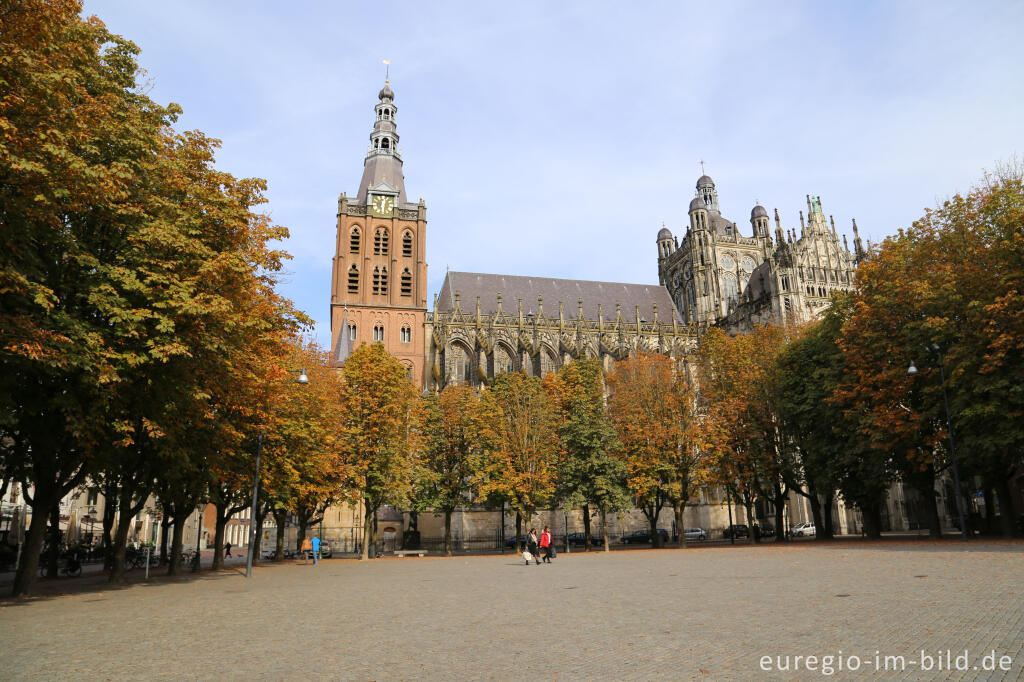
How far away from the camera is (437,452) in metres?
43.4

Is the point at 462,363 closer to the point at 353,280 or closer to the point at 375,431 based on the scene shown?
the point at 353,280

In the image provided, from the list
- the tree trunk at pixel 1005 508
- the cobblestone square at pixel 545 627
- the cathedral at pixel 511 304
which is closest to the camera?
the cobblestone square at pixel 545 627

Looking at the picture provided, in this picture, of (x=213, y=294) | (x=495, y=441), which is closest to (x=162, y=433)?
(x=213, y=294)

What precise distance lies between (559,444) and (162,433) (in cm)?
3000

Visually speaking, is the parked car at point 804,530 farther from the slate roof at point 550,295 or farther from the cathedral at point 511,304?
the slate roof at point 550,295

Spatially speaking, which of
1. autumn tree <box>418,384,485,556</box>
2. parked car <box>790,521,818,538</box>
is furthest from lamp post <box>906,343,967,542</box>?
autumn tree <box>418,384,485,556</box>

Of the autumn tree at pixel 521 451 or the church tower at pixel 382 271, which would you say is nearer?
the autumn tree at pixel 521 451

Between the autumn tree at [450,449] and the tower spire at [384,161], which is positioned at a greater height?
the tower spire at [384,161]

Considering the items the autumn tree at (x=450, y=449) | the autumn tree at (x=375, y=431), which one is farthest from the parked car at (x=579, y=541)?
the autumn tree at (x=375, y=431)

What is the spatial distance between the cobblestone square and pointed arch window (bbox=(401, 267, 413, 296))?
47103 mm

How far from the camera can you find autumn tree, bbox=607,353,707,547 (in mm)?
40281

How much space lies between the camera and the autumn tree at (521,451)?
4084 cm

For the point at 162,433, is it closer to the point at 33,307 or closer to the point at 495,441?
the point at 33,307

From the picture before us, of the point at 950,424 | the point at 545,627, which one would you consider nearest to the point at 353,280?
the point at 950,424
